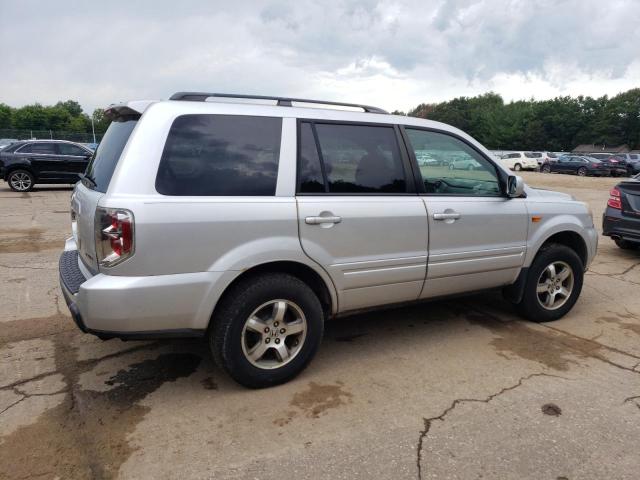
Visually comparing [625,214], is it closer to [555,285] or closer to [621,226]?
[621,226]

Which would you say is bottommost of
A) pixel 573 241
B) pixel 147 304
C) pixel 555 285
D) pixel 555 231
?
pixel 555 285

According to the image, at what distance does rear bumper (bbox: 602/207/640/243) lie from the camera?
707 cm

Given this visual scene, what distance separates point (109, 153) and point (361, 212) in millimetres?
1705

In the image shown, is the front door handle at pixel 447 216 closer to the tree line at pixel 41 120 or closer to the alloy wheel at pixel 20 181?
the alloy wheel at pixel 20 181

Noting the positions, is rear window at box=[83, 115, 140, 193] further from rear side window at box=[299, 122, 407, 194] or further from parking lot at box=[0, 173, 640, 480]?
parking lot at box=[0, 173, 640, 480]

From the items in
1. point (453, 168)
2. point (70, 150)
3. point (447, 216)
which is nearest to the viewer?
point (447, 216)

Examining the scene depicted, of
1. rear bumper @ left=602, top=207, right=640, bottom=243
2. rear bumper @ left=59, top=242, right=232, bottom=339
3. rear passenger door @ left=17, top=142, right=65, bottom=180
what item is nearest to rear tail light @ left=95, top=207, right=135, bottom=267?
rear bumper @ left=59, top=242, right=232, bottom=339

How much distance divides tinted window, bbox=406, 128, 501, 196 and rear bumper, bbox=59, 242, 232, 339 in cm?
180

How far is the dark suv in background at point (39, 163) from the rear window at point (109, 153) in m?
12.7

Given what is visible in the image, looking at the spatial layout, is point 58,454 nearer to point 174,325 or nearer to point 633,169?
point 174,325

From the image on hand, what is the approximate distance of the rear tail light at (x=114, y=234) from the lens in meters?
2.63

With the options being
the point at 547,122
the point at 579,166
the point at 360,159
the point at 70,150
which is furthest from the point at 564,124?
the point at 360,159

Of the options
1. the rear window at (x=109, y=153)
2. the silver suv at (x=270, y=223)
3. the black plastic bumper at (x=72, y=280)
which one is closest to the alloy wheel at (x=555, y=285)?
the silver suv at (x=270, y=223)

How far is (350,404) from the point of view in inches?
119
